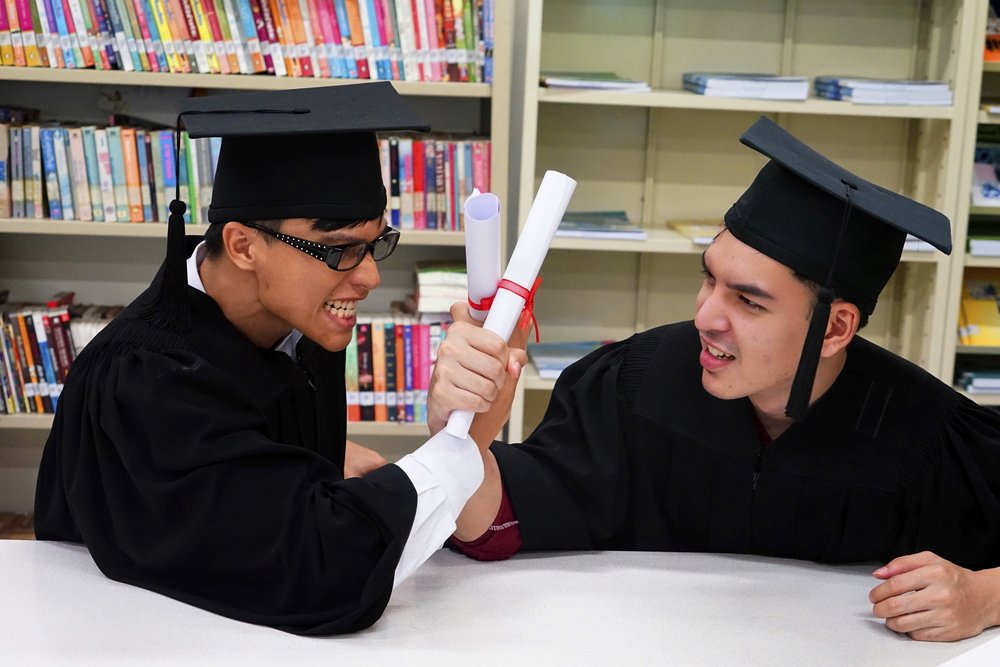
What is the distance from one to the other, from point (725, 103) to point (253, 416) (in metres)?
2.17

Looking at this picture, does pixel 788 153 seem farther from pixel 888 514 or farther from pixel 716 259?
pixel 888 514

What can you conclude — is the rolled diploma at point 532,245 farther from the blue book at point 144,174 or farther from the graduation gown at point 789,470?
the blue book at point 144,174

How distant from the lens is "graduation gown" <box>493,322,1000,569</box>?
1.68 m

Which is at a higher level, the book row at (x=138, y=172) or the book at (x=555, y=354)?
the book row at (x=138, y=172)

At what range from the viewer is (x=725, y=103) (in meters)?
3.19

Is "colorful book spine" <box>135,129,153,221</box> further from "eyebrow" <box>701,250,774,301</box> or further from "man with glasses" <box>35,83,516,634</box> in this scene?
"eyebrow" <box>701,250,774,301</box>

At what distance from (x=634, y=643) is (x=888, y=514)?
1.92ft

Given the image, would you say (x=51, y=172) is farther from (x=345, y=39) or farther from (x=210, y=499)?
(x=210, y=499)

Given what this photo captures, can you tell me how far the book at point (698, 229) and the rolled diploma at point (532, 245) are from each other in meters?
1.87

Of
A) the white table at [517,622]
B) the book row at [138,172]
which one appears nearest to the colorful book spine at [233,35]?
the book row at [138,172]

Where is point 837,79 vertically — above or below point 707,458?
above

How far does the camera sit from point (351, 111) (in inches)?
60.8

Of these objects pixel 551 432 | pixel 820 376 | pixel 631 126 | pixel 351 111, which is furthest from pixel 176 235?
pixel 631 126

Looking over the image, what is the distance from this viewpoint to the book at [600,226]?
3.28m
